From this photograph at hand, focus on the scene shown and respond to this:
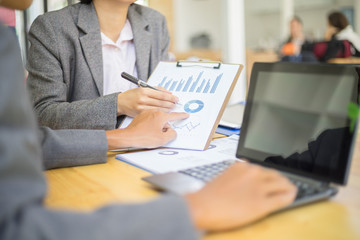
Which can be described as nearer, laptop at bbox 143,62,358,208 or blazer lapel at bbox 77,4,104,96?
laptop at bbox 143,62,358,208

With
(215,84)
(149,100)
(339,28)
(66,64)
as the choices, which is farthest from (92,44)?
(339,28)

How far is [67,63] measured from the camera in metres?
1.34

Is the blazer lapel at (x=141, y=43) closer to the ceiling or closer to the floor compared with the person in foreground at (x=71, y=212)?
closer to the ceiling

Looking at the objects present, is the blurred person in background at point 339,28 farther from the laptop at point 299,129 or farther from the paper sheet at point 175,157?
the laptop at point 299,129

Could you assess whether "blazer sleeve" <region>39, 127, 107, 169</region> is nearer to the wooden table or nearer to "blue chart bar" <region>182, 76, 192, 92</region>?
the wooden table

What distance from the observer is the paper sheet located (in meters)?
0.82

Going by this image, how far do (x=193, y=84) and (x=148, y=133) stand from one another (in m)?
0.22

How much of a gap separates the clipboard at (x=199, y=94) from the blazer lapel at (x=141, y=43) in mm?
326

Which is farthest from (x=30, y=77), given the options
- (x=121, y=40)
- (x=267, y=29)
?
(x=267, y=29)

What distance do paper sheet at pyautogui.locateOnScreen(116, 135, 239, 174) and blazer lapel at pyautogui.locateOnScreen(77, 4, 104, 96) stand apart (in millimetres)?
521

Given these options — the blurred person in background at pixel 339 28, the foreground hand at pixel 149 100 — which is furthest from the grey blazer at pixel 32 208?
the blurred person in background at pixel 339 28

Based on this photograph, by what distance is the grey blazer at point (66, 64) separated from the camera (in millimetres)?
1199

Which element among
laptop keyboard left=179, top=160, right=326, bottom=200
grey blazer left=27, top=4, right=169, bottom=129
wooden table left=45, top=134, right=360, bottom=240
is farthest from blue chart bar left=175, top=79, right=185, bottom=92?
laptop keyboard left=179, top=160, right=326, bottom=200

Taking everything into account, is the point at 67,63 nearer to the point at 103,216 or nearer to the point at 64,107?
the point at 64,107
